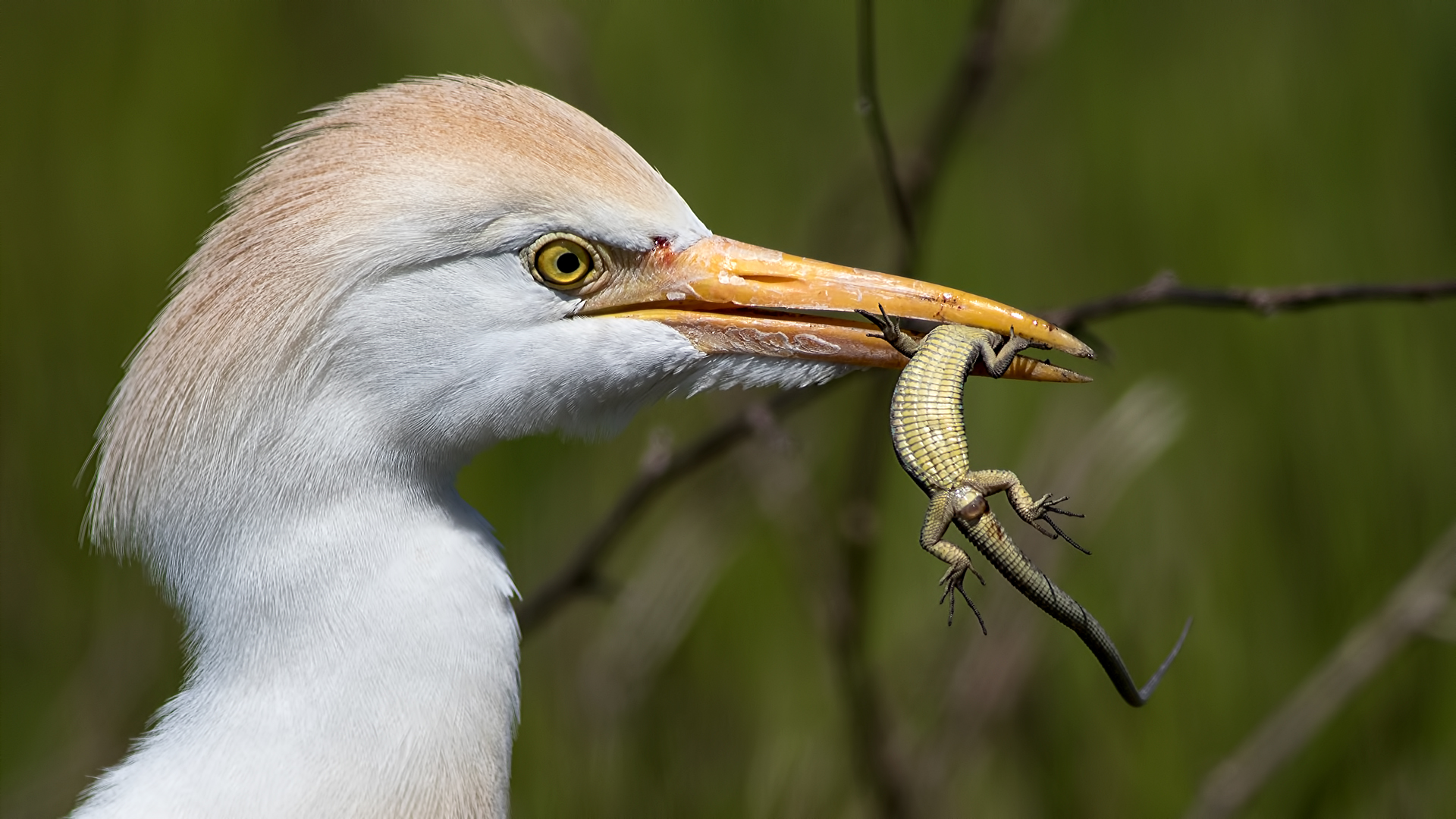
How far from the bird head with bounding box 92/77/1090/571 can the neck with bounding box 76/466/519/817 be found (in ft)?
0.20

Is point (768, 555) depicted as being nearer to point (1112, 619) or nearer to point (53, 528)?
point (1112, 619)

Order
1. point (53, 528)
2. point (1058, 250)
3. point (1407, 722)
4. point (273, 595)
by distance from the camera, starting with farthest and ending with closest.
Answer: point (1058, 250)
point (53, 528)
point (1407, 722)
point (273, 595)

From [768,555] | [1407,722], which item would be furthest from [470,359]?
[1407,722]

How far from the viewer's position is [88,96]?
154 inches

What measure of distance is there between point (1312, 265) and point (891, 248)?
3.28ft

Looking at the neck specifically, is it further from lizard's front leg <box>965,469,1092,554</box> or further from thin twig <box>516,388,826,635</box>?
lizard's front leg <box>965,469,1092,554</box>

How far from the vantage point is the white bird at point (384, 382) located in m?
1.51

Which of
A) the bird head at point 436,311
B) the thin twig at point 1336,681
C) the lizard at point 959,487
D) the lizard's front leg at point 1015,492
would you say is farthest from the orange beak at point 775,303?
the thin twig at point 1336,681

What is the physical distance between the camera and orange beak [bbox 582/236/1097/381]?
153 centimetres

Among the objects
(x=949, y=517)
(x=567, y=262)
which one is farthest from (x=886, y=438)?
(x=949, y=517)

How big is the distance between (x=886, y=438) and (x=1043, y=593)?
1296mm

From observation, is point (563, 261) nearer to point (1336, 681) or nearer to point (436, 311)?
point (436, 311)

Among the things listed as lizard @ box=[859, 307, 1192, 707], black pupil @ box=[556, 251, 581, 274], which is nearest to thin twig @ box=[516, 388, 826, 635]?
black pupil @ box=[556, 251, 581, 274]

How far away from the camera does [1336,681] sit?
2.26 m
